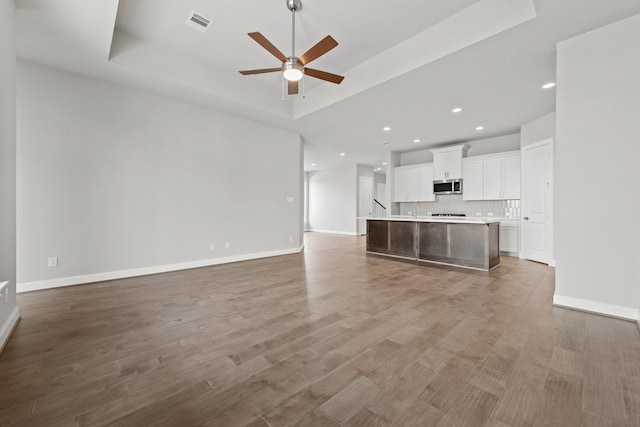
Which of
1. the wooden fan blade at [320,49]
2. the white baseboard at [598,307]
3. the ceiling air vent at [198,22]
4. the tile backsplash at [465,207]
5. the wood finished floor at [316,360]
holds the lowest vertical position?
the wood finished floor at [316,360]

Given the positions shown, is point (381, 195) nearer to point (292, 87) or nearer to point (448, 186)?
point (448, 186)

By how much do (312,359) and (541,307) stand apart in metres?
2.76

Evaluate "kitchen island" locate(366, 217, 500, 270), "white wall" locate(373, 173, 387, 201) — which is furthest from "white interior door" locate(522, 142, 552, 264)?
"white wall" locate(373, 173, 387, 201)

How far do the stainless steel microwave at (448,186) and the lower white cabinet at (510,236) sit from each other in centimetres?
142

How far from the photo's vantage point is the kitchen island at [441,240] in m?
4.78

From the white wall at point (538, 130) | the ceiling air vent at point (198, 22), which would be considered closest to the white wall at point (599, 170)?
the white wall at point (538, 130)

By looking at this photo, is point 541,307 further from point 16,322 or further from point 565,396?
point 16,322

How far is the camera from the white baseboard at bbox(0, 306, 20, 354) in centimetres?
211

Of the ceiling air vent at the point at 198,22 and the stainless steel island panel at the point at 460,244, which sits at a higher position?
the ceiling air vent at the point at 198,22

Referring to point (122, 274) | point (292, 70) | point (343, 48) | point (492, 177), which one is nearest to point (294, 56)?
point (292, 70)

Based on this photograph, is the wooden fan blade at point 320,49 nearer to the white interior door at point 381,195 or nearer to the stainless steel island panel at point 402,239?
the stainless steel island panel at point 402,239

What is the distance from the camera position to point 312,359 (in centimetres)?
→ 191

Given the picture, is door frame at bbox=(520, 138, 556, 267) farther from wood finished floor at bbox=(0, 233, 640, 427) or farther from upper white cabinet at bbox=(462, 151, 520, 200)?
wood finished floor at bbox=(0, 233, 640, 427)

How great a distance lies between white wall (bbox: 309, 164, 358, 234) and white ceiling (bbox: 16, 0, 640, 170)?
5.77 metres
